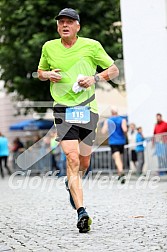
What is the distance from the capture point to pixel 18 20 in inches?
1022

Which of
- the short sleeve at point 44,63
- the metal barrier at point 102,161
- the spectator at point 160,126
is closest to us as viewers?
the short sleeve at point 44,63

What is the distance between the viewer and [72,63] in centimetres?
641

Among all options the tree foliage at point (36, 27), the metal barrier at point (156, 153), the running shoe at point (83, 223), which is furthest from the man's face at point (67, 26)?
the tree foliage at point (36, 27)

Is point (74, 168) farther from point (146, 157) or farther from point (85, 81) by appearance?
point (146, 157)

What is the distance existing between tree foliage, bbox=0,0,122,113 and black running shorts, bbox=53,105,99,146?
18592 mm

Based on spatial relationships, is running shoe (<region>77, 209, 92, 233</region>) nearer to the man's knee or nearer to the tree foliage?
the man's knee

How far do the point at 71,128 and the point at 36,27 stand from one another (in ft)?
65.2

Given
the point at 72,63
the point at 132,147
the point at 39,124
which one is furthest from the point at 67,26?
the point at 39,124

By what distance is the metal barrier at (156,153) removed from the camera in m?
15.6

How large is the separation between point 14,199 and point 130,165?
7.63 metres

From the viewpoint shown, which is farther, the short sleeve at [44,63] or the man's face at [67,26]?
the short sleeve at [44,63]

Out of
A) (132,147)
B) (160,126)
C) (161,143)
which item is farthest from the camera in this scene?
(132,147)

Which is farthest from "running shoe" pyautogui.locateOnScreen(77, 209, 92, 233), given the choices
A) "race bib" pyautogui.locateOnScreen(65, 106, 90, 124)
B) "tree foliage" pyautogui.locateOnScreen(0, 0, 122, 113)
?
"tree foliage" pyautogui.locateOnScreen(0, 0, 122, 113)

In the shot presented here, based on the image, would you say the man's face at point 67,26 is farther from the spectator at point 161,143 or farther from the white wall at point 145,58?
the white wall at point 145,58
